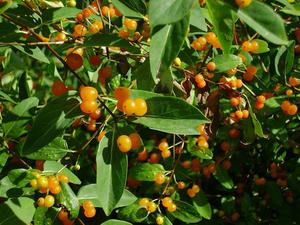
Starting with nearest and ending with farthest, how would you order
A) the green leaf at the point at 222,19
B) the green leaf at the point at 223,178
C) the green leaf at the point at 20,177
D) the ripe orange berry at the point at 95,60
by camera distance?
1. the green leaf at the point at 222,19
2. the green leaf at the point at 20,177
3. the ripe orange berry at the point at 95,60
4. the green leaf at the point at 223,178

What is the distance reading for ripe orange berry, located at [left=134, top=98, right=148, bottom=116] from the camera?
1.58m

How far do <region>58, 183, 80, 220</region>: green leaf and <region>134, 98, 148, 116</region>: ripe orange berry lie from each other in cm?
58

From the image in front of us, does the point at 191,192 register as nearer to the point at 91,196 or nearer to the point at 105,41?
the point at 91,196

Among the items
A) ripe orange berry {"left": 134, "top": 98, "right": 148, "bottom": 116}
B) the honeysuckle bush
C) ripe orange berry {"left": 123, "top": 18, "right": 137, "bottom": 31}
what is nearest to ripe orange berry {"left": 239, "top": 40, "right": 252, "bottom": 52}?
the honeysuckle bush

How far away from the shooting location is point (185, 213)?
2391mm

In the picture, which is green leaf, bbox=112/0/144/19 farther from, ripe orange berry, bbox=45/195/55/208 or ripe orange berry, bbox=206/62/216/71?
ripe orange berry, bbox=45/195/55/208

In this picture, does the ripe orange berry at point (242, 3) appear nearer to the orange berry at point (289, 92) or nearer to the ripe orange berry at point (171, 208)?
the orange berry at point (289, 92)

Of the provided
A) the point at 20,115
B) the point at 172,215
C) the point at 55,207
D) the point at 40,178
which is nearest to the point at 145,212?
the point at 172,215

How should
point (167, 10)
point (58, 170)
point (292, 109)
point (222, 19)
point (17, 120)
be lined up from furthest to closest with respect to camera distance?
point (292, 109)
point (17, 120)
point (58, 170)
point (222, 19)
point (167, 10)

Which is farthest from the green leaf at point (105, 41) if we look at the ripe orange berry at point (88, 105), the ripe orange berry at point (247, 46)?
the ripe orange berry at point (247, 46)

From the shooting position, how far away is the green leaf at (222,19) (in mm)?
1247

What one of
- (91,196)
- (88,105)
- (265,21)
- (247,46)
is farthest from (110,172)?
(247,46)

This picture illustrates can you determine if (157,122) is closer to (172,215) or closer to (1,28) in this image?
(1,28)

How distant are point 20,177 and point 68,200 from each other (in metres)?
0.25
